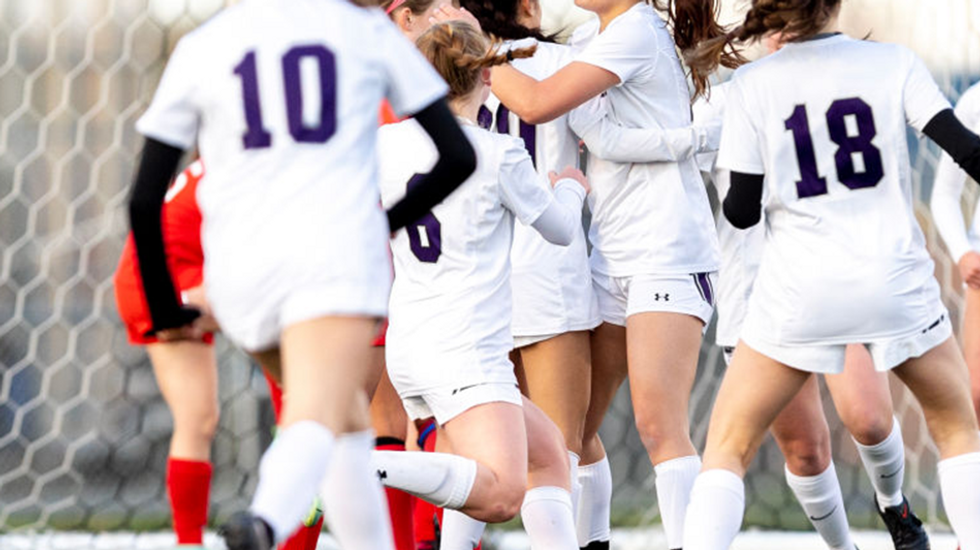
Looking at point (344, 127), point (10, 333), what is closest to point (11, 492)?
point (10, 333)

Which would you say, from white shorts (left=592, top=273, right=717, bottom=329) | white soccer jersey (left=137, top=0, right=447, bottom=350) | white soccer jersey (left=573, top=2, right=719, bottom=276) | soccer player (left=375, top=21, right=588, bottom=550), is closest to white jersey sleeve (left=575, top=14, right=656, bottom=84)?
white soccer jersey (left=573, top=2, right=719, bottom=276)

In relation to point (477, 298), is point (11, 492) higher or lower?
lower

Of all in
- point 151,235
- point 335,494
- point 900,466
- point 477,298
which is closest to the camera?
point 151,235

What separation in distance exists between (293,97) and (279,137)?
0.21 ft

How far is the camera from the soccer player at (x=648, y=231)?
→ 3.61 meters

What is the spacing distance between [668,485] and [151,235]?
1716mm

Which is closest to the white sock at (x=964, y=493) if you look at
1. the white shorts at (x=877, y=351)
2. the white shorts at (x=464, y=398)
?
the white shorts at (x=877, y=351)

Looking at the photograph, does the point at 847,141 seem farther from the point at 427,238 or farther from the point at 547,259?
the point at 547,259

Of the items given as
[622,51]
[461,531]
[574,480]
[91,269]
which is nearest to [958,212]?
[622,51]

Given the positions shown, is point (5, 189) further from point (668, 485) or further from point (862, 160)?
point (862, 160)

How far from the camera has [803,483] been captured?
3.90m

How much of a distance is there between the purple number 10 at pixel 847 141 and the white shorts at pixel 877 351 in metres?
0.30

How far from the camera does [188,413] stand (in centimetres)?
309

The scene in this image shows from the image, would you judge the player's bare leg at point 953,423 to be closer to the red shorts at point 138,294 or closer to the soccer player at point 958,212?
the soccer player at point 958,212
